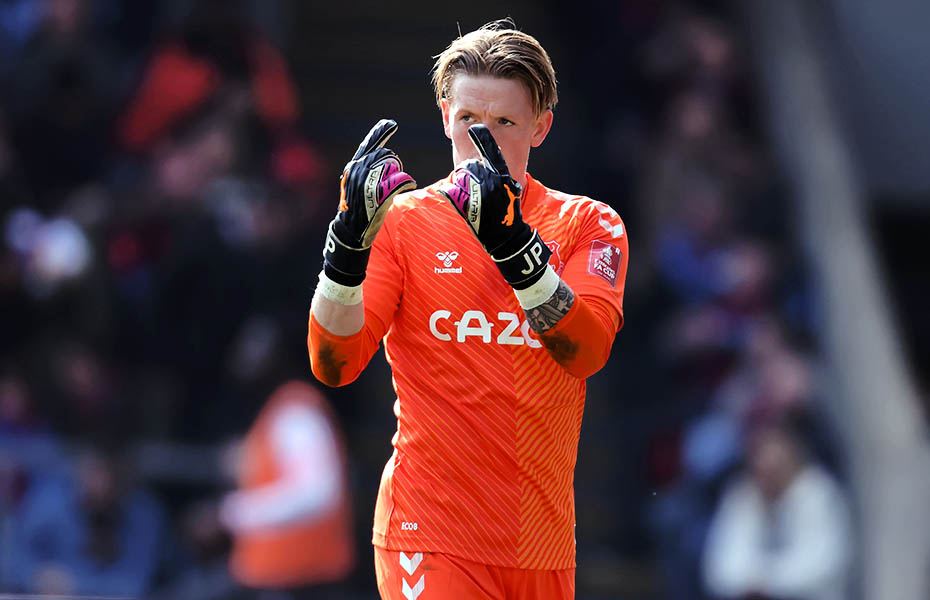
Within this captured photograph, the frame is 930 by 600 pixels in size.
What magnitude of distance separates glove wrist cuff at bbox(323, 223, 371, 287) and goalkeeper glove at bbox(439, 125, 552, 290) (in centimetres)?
A: 23

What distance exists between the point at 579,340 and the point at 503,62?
2.13ft

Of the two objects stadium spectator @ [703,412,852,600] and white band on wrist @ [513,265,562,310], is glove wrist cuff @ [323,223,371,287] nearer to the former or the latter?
white band on wrist @ [513,265,562,310]

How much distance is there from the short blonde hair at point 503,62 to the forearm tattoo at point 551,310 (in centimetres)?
49

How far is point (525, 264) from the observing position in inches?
118

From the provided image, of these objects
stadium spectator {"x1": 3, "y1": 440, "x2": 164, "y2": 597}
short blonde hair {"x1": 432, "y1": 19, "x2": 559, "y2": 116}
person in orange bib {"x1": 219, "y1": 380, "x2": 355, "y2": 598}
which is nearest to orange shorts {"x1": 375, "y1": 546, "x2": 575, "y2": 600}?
short blonde hair {"x1": 432, "y1": 19, "x2": 559, "y2": 116}

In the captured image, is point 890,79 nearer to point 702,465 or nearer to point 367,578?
point 702,465

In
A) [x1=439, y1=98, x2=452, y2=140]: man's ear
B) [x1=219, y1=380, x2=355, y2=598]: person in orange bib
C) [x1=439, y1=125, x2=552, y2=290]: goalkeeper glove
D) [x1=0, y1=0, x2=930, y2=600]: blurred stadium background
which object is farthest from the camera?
[x1=0, y1=0, x2=930, y2=600]: blurred stadium background

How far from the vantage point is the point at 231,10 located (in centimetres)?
930

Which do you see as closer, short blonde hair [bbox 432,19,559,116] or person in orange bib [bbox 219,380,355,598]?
short blonde hair [bbox 432,19,559,116]

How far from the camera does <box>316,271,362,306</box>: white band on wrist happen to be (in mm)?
3037

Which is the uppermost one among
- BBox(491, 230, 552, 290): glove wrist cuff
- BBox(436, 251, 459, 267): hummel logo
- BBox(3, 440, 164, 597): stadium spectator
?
BBox(436, 251, 459, 267): hummel logo

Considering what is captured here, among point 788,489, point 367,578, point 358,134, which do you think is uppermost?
point 358,134

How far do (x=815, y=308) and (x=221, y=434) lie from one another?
3767mm

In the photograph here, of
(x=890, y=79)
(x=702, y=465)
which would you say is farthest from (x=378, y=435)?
(x=890, y=79)
